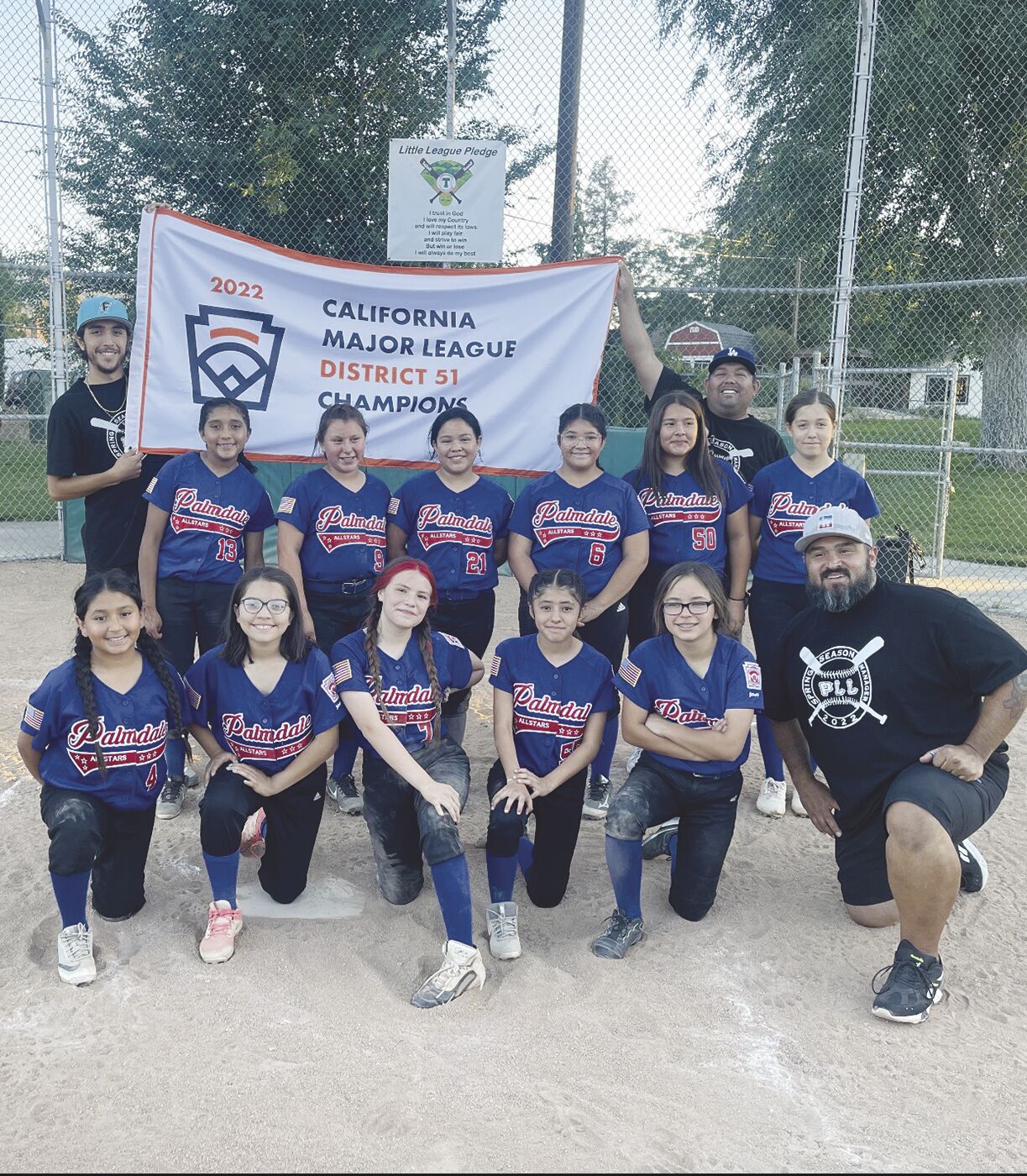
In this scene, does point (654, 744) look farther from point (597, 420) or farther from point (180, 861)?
point (180, 861)

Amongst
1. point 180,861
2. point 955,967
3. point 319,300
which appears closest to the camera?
point 955,967

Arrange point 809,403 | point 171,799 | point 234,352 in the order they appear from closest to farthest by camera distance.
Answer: point 809,403, point 171,799, point 234,352

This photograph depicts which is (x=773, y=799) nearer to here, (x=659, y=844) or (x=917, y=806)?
(x=659, y=844)

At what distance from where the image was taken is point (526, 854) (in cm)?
372

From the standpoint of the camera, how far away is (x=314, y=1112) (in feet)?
7.88

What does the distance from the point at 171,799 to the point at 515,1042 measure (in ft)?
7.09

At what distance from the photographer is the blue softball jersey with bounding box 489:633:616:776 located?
3.58 m

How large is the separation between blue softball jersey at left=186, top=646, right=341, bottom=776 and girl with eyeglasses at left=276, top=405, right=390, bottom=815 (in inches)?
23.1

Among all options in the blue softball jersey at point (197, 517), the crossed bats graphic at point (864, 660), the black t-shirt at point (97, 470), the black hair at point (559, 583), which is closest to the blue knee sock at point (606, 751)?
the black hair at point (559, 583)

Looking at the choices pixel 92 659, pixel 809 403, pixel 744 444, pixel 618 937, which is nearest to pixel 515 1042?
pixel 618 937

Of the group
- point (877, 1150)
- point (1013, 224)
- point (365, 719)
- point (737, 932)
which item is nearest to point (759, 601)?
point (737, 932)

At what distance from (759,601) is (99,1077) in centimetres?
293

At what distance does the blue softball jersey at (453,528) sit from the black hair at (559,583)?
1.74ft

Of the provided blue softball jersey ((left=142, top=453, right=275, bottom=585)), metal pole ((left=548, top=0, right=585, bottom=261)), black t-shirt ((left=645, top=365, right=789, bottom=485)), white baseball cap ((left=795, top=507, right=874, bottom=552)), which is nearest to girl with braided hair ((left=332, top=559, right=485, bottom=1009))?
blue softball jersey ((left=142, top=453, right=275, bottom=585))
